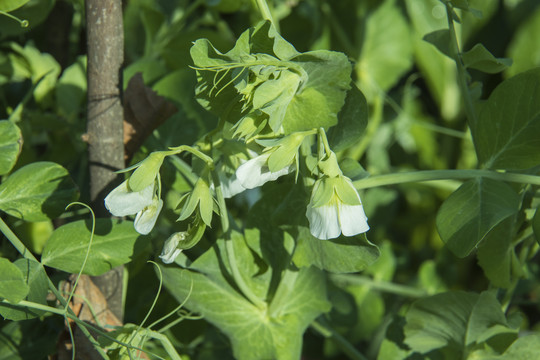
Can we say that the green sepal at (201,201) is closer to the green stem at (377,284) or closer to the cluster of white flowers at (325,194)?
the cluster of white flowers at (325,194)

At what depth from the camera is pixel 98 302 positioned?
0.45 meters

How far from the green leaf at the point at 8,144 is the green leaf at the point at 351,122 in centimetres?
23

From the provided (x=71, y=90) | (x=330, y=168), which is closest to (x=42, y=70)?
(x=71, y=90)

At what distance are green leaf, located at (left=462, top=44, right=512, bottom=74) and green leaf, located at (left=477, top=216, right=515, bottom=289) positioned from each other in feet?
0.40

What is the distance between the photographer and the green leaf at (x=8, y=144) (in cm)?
41

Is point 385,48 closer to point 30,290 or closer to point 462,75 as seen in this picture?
point 462,75

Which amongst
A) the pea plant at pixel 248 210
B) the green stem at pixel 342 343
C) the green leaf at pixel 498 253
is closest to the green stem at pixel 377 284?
the pea plant at pixel 248 210

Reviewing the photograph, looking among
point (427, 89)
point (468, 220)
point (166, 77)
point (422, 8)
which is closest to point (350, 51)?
point (422, 8)


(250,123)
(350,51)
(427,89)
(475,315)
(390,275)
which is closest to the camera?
(250,123)

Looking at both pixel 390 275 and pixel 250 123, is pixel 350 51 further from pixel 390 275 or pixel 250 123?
pixel 250 123

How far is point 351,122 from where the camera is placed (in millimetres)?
425

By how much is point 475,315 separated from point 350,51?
49 cm

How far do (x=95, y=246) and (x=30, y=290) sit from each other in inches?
2.2

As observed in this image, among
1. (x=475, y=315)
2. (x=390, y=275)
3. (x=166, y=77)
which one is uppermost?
(x=166, y=77)
